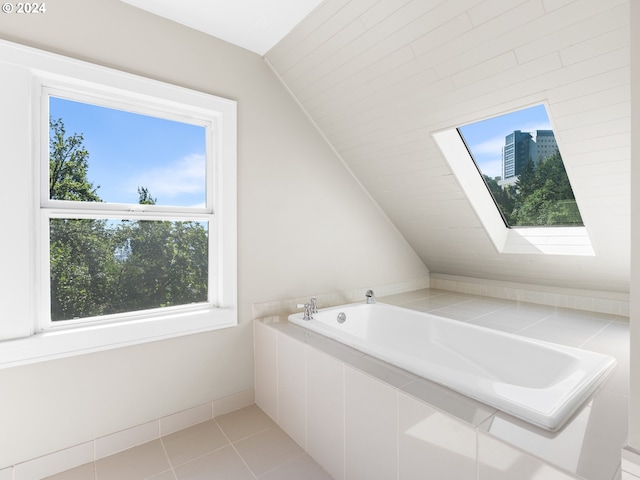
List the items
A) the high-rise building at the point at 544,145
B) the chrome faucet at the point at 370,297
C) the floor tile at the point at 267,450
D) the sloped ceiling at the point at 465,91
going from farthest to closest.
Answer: the chrome faucet at the point at 370,297
the high-rise building at the point at 544,145
the floor tile at the point at 267,450
the sloped ceiling at the point at 465,91

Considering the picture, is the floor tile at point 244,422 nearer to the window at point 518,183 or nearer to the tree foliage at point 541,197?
the window at point 518,183

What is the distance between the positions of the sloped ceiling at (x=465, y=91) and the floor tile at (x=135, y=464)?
7.88 feet

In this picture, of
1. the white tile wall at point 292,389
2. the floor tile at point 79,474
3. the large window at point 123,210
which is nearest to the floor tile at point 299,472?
the white tile wall at point 292,389

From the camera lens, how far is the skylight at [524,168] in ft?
7.29

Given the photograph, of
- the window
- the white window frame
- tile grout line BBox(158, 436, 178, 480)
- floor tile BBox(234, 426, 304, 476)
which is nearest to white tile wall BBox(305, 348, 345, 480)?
floor tile BBox(234, 426, 304, 476)

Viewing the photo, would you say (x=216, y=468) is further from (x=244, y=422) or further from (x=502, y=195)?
(x=502, y=195)

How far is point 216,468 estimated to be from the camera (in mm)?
1722

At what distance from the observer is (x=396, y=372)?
1436 mm

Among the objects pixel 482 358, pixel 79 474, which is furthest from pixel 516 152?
pixel 79 474

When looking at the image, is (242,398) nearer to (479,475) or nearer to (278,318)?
(278,318)

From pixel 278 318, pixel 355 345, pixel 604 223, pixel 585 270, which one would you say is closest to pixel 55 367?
pixel 278 318

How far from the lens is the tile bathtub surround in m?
0.97

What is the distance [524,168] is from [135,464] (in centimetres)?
304

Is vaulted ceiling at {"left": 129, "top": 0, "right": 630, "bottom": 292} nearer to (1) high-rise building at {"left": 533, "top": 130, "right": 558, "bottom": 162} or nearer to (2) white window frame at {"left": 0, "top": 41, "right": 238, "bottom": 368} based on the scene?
(1) high-rise building at {"left": 533, "top": 130, "right": 558, "bottom": 162}
